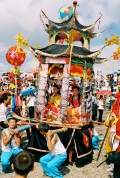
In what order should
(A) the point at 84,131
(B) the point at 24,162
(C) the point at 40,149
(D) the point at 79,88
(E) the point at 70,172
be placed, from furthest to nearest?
(D) the point at 79,88
(A) the point at 84,131
(C) the point at 40,149
(E) the point at 70,172
(B) the point at 24,162

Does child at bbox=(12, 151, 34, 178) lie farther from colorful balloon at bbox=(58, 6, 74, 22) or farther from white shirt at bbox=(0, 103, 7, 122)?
colorful balloon at bbox=(58, 6, 74, 22)

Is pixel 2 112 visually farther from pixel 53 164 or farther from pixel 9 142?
pixel 53 164

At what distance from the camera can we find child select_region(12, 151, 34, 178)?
2473 millimetres

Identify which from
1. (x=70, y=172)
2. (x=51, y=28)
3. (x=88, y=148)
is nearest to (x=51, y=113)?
(x=88, y=148)

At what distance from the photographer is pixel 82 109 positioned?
716 cm

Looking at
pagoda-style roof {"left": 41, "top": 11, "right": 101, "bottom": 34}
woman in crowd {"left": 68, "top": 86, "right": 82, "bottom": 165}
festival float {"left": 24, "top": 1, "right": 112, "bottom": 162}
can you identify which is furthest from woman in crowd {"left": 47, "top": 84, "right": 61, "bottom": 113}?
pagoda-style roof {"left": 41, "top": 11, "right": 101, "bottom": 34}

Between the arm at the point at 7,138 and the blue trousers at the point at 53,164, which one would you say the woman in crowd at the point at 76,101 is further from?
the arm at the point at 7,138

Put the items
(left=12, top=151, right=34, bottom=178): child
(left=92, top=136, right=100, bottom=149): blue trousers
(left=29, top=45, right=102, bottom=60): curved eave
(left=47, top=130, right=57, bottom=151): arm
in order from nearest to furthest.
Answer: (left=12, top=151, right=34, bottom=178): child < (left=47, top=130, right=57, bottom=151): arm < (left=29, top=45, right=102, bottom=60): curved eave < (left=92, top=136, right=100, bottom=149): blue trousers

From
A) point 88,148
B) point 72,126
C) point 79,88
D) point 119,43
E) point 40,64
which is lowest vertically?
point 88,148

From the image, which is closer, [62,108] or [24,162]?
[24,162]

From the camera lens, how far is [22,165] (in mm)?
2492

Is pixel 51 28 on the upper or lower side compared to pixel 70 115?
upper

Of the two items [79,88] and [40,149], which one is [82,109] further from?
[40,149]

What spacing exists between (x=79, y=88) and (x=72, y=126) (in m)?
1.55
